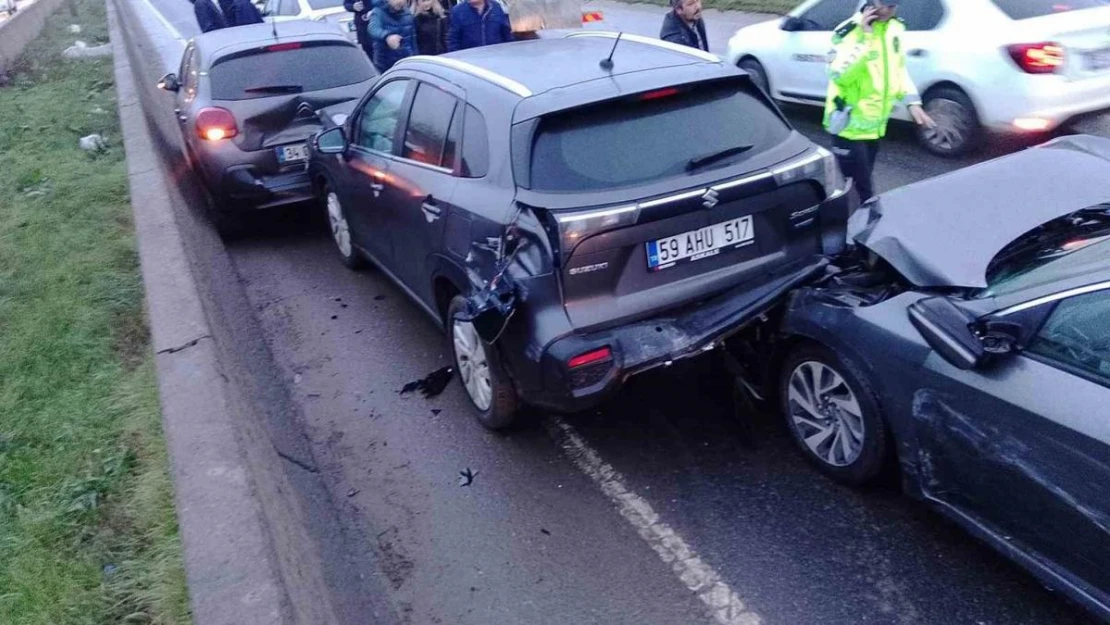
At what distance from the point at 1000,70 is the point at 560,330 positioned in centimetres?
549

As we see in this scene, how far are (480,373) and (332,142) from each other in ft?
7.88

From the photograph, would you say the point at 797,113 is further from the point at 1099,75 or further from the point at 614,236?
the point at 614,236

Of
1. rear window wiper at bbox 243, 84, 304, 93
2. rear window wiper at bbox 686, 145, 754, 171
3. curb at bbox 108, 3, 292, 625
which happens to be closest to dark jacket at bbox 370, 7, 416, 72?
rear window wiper at bbox 243, 84, 304, 93

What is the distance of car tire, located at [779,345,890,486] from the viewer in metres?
3.85

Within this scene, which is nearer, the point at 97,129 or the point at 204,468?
the point at 204,468

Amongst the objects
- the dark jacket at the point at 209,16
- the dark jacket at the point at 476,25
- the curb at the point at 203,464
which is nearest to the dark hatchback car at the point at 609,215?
the curb at the point at 203,464

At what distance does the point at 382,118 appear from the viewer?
5934mm

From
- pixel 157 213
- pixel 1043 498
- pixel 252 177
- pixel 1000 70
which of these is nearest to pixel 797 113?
pixel 1000 70

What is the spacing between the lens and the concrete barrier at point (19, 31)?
18.8m

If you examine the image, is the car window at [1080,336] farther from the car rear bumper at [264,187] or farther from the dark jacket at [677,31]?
the car rear bumper at [264,187]

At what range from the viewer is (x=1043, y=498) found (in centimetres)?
310

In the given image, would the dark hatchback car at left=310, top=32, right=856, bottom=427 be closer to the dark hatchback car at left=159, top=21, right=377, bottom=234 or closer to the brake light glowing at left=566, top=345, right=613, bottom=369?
the brake light glowing at left=566, top=345, right=613, bottom=369

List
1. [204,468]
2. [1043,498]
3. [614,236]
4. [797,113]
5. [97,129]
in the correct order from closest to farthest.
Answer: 1. [1043,498]
2. [204,468]
3. [614,236]
4. [797,113]
5. [97,129]

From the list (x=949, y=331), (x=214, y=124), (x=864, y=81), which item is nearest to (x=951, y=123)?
(x=864, y=81)
